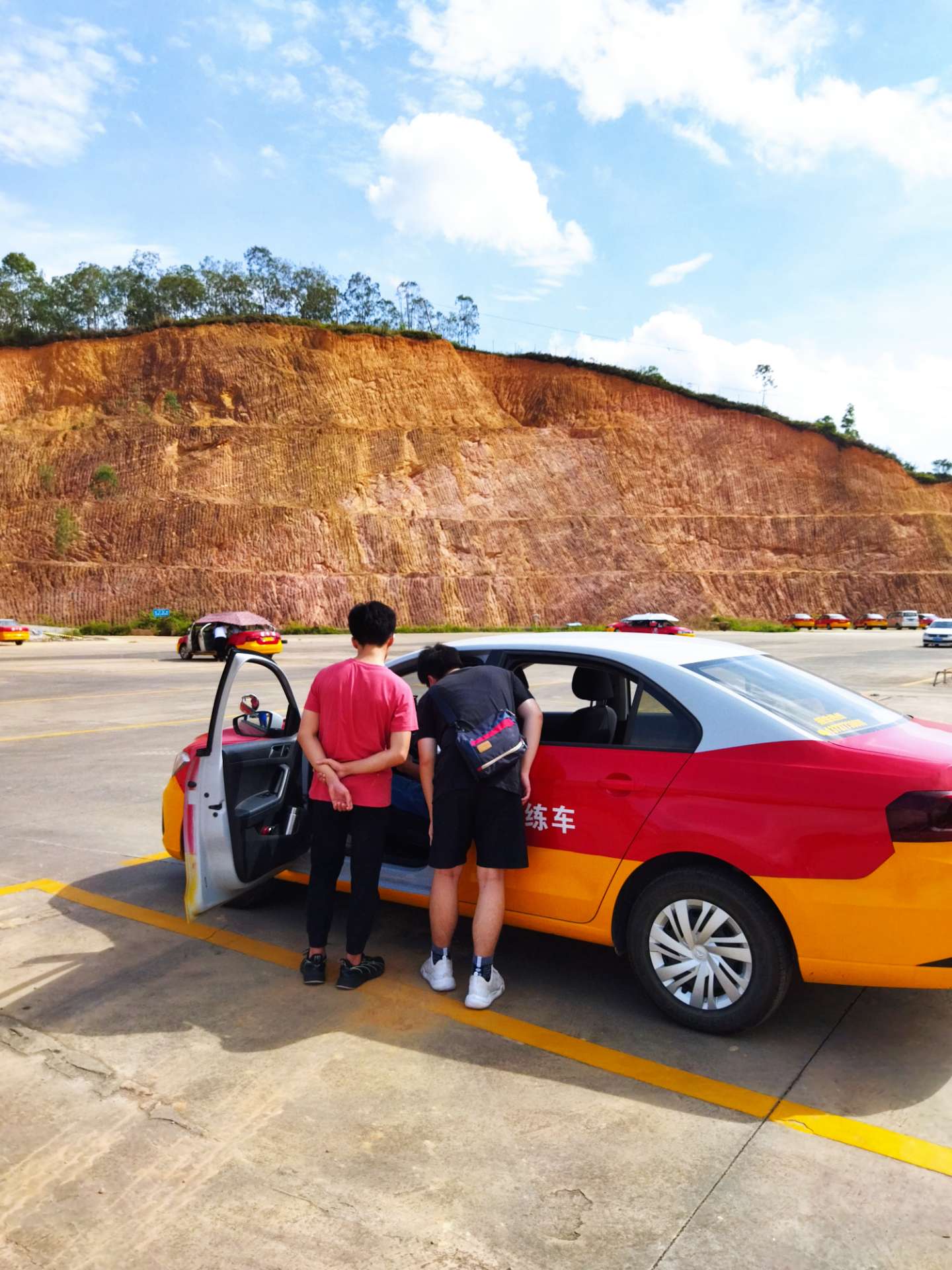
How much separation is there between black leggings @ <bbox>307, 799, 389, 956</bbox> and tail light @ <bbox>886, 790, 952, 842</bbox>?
2.10m

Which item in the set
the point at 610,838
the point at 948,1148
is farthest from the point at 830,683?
the point at 948,1148

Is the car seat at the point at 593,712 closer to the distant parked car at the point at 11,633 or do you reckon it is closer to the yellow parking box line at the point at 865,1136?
the yellow parking box line at the point at 865,1136

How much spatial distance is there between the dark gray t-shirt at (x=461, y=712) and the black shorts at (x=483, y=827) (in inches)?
1.5

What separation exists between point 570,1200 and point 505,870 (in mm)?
1553

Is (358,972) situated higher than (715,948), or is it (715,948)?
(715,948)

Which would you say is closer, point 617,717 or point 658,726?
point 658,726

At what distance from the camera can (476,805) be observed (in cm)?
391

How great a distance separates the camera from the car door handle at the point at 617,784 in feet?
12.5

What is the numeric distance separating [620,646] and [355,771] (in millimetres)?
1354

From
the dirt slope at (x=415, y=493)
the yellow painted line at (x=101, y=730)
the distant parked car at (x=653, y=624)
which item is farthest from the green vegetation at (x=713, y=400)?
the yellow painted line at (x=101, y=730)

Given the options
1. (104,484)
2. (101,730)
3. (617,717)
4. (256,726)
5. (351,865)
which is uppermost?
(104,484)

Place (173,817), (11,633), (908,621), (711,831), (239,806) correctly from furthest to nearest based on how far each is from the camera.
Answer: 1. (908,621)
2. (11,633)
3. (173,817)
4. (239,806)
5. (711,831)

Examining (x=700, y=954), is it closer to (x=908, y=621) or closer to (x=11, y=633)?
(x=11, y=633)

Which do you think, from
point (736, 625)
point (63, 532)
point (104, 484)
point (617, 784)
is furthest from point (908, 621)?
point (617, 784)
